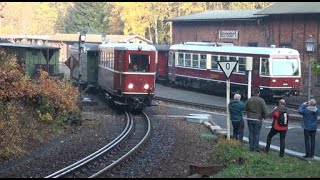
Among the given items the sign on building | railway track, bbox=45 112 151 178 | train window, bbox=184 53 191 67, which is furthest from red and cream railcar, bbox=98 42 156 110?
the sign on building

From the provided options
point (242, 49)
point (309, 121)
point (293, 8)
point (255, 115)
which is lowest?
point (309, 121)

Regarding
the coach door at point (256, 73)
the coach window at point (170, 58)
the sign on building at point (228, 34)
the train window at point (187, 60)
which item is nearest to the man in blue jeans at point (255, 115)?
the coach door at point (256, 73)

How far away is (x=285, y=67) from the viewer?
3008 centimetres

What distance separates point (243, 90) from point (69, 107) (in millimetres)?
14376

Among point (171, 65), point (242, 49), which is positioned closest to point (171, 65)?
point (171, 65)

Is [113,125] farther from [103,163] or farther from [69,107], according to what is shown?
[103,163]

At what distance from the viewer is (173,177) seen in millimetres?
11219

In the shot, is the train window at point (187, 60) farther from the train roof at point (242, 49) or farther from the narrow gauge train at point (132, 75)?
the narrow gauge train at point (132, 75)

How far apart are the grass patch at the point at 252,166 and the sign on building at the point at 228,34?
30828 millimetres

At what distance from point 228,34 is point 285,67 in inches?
627

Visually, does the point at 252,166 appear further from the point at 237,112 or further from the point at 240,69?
the point at 240,69

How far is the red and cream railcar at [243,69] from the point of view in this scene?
29703 millimetres

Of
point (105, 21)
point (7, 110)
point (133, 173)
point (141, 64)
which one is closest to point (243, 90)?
point (141, 64)

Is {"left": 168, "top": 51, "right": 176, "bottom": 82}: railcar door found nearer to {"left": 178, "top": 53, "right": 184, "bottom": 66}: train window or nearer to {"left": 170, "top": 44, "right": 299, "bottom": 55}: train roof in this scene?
{"left": 178, "top": 53, "right": 184, "bottom": 66}: train window
